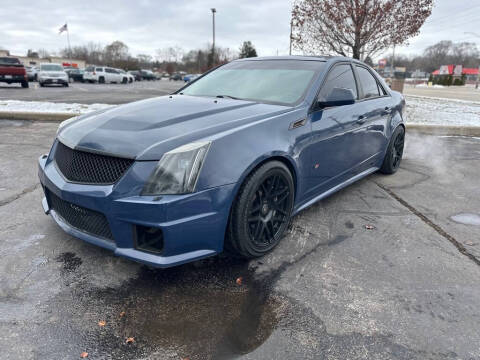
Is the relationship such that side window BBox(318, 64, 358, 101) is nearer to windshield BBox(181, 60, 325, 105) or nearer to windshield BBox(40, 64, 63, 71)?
windshield BBox(181, 60, 325, 105)

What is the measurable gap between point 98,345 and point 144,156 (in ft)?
3.46

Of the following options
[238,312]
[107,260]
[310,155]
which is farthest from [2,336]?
[310,155]

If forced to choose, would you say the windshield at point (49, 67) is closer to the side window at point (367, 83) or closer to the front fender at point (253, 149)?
the side window at point (367, 83)

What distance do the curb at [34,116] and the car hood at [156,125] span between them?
6161 millimetres

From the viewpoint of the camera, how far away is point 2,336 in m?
1.90

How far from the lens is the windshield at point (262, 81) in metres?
3.21

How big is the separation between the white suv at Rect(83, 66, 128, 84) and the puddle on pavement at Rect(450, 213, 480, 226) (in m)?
34.0

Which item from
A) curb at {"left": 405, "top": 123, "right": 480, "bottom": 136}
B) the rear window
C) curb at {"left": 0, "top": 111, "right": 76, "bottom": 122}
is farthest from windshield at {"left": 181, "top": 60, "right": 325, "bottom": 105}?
the rear window

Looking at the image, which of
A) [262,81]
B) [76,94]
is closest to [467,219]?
[262,81]

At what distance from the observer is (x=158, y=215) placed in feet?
6.91

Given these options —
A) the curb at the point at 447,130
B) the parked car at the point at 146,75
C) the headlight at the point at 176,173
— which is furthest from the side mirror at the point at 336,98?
the parked car at the point at 146,75

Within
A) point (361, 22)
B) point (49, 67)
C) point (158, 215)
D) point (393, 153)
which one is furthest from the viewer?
point (49, 67)

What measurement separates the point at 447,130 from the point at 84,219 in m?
8.70

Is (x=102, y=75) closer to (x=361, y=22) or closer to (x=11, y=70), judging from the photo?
(x=11, y=70)
